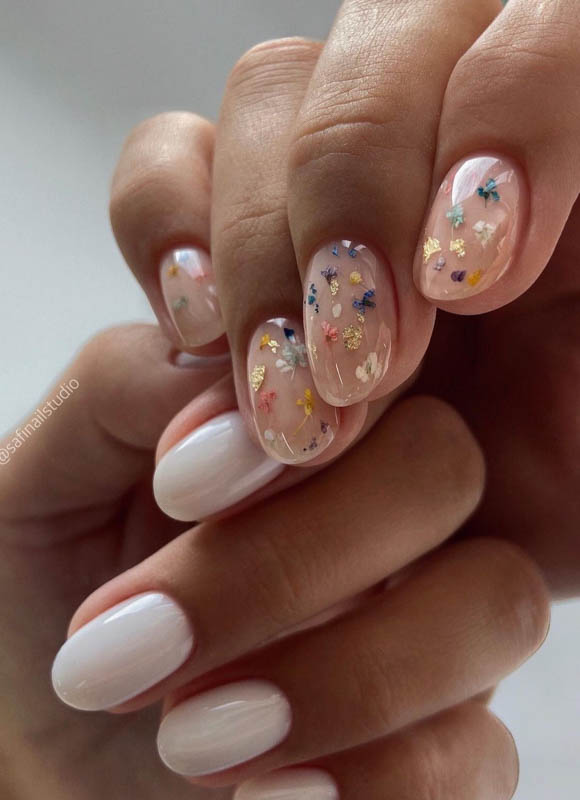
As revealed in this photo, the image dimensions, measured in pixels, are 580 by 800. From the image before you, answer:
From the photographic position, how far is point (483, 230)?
0.33m

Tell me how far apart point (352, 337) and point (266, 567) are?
185 millimetres

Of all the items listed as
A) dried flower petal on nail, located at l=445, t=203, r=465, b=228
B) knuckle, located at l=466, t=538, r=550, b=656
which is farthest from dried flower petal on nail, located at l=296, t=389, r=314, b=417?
knuckle, located at l=466, t=538, r=550, b=656

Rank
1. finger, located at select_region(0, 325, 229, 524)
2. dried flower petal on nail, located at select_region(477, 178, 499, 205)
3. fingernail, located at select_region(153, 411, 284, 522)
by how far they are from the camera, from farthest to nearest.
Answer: finger, located at select_region(0, 325, 229, 524)
fingernail, located at select_region(153, 411, 284, 522)
dried flower petal on nail, located at select_region(477, 178, 499, 205)

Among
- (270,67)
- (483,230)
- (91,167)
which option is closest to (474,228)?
(483,230)

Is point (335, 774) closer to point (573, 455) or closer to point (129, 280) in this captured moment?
point (573, 455)

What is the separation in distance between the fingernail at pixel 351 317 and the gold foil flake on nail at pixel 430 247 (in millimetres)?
19

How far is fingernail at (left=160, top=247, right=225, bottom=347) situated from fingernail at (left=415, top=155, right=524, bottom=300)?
17 cm

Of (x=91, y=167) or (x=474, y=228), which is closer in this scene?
(x=474, y=228)

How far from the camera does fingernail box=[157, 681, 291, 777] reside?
1.51 ft

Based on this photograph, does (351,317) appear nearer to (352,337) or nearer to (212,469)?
(352,337)

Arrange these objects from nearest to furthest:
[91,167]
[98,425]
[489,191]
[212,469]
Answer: [489,191], [212,469], [98,425], [91,167]

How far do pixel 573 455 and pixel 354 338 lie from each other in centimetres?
30

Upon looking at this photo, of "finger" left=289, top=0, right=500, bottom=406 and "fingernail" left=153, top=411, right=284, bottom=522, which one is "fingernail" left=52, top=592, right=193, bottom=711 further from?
"finger" left=289, top=0, right=500, bottom=406

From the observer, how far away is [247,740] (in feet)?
1.52
